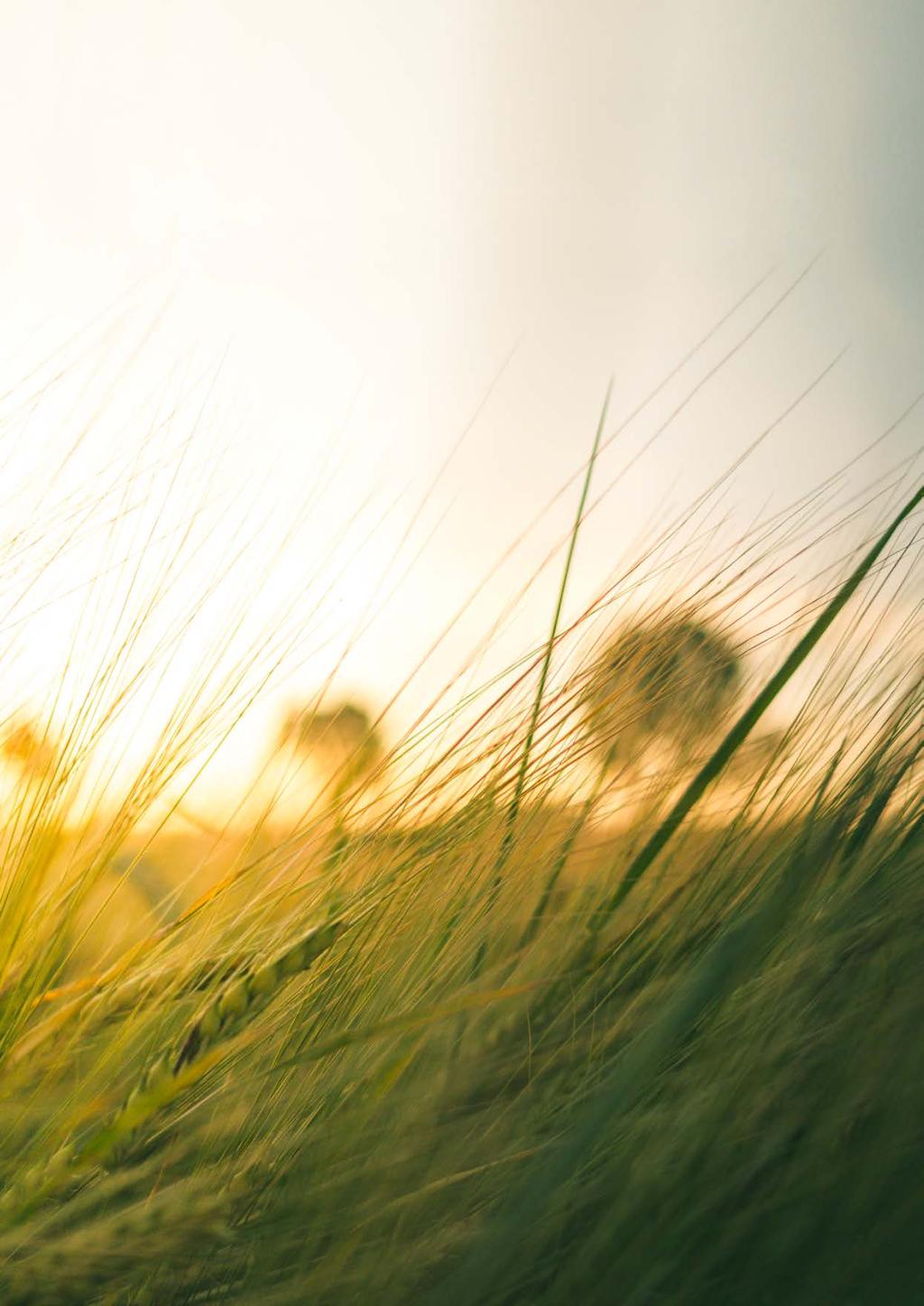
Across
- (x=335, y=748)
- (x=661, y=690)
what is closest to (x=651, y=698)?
(x=661, y=690)

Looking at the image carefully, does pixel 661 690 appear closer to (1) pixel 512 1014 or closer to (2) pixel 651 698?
(2) pixel 651 698

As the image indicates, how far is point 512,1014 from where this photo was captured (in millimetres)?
263

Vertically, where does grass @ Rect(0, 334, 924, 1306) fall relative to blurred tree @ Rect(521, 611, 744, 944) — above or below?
below

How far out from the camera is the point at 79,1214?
9.9 inches

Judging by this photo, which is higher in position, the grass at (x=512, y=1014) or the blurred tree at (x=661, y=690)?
the blurred tree at (x=661, y=690)

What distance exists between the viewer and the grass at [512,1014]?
21 cm

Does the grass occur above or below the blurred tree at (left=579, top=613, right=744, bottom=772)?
below

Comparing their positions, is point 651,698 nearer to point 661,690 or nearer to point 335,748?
point 661,690

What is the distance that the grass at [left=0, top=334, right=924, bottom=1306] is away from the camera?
21 cm

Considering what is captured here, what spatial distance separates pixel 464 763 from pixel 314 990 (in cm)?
8

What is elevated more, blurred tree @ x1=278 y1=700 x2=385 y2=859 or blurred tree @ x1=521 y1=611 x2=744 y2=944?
blurred tree @ x1=521 y1=611 x2=744 y2=944

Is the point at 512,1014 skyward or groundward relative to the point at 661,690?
groundward

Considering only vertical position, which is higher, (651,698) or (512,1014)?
(651,698)

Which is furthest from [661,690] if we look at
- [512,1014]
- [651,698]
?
[512,1014]
